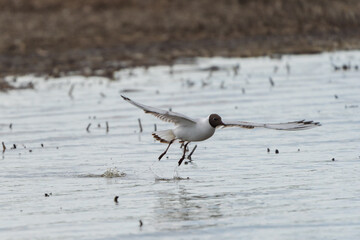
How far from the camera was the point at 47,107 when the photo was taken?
19.2 m

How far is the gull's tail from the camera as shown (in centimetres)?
1188

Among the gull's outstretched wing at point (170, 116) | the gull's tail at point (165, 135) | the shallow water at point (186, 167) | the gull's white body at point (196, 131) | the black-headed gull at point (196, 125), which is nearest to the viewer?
the shallow water at point (186, 167)

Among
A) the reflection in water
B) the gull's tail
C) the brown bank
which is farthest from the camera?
the brown bank

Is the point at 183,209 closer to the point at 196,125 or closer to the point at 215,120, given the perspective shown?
the point at 215,120

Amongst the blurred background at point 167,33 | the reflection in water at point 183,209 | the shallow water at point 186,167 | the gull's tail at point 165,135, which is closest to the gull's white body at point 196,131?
the gull's tail at point 165,135

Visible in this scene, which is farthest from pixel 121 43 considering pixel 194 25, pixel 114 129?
pixel 114 129

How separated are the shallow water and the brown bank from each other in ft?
18.2

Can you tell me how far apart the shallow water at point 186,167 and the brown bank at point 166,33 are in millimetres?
5537

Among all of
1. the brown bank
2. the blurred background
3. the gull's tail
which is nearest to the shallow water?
the gull's tail

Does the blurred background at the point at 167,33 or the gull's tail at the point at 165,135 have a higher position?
the blurred background at the point at 167,33

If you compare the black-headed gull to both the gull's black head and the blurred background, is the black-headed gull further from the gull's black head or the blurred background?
the blurred background

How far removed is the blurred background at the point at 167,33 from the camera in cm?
2830

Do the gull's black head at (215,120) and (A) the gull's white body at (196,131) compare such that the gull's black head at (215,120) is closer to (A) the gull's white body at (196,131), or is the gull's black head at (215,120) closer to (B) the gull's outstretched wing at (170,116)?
(A) the gull's white body at (196,131)

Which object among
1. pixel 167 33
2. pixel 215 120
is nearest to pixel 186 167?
pixel 215 120
